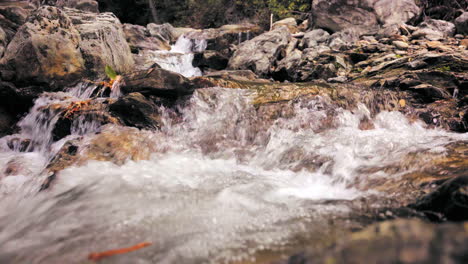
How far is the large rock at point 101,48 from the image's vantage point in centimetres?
798

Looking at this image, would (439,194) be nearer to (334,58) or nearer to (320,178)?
(320,178)

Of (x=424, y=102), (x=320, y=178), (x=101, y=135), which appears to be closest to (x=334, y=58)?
(x=424, y=102)

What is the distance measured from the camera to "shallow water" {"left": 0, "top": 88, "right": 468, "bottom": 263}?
77.2 inches

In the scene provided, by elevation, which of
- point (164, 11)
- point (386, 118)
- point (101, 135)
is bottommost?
point (386, 118)

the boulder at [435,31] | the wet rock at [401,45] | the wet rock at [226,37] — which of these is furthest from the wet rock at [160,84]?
the boulder at [435,31]

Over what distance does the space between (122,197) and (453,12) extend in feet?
58.2

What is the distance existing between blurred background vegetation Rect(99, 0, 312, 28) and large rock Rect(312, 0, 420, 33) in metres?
4.57

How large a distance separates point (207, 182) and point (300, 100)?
3403 millimetres

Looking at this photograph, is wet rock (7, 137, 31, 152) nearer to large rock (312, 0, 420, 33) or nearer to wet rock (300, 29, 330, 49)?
wet rock (300, 29, 330, 49)

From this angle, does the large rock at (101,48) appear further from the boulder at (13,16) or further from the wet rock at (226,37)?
the wet rock at (226,37)

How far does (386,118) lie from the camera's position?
5824 mm

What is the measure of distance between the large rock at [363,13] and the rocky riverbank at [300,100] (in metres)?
1.54

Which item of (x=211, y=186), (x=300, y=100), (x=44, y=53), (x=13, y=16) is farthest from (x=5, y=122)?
(x=300, y=100)

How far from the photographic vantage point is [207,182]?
3.34 meters
